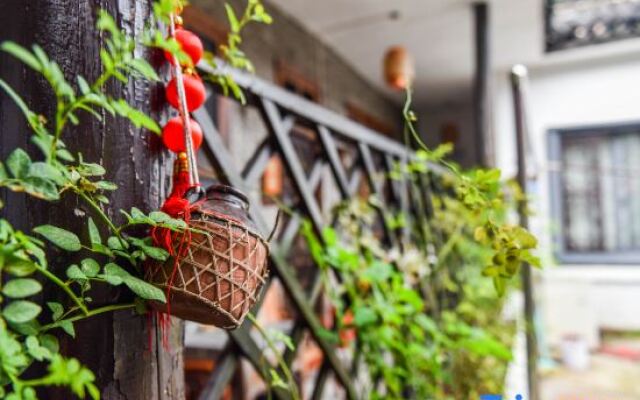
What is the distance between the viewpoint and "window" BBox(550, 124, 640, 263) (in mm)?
5883

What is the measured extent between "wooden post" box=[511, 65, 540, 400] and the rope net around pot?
4.26 ft

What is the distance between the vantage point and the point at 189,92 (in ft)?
2.25

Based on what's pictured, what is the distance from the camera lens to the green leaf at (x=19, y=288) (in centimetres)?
44

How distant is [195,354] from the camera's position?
2379mm

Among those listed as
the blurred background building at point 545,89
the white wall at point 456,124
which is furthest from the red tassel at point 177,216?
the white wall at point 456,124

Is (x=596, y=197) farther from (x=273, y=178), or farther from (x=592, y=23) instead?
(x=273, y=178)

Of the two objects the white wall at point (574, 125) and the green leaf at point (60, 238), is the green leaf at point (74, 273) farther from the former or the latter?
the white wall at point (574, 125)

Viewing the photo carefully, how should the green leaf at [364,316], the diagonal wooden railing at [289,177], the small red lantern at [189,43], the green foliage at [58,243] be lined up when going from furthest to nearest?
the green leaf at [364,316], the diagonal wooden railing at [289,177], the small red lantern at [189,43], the green foliage at [58,243]

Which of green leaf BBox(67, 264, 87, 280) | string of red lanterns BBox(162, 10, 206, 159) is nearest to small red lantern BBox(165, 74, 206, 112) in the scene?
string of red lanterns BBox(162, 10, 206, 159)

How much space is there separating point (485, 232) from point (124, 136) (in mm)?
628

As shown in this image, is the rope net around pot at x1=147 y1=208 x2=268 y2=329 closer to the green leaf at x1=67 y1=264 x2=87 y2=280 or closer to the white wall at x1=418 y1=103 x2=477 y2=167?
the green leaf at x1=67 y1=264 x2=87 y2=280

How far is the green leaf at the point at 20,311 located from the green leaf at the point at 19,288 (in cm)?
2

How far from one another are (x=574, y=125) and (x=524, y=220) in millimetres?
4726

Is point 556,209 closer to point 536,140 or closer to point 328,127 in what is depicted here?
point 536,140
